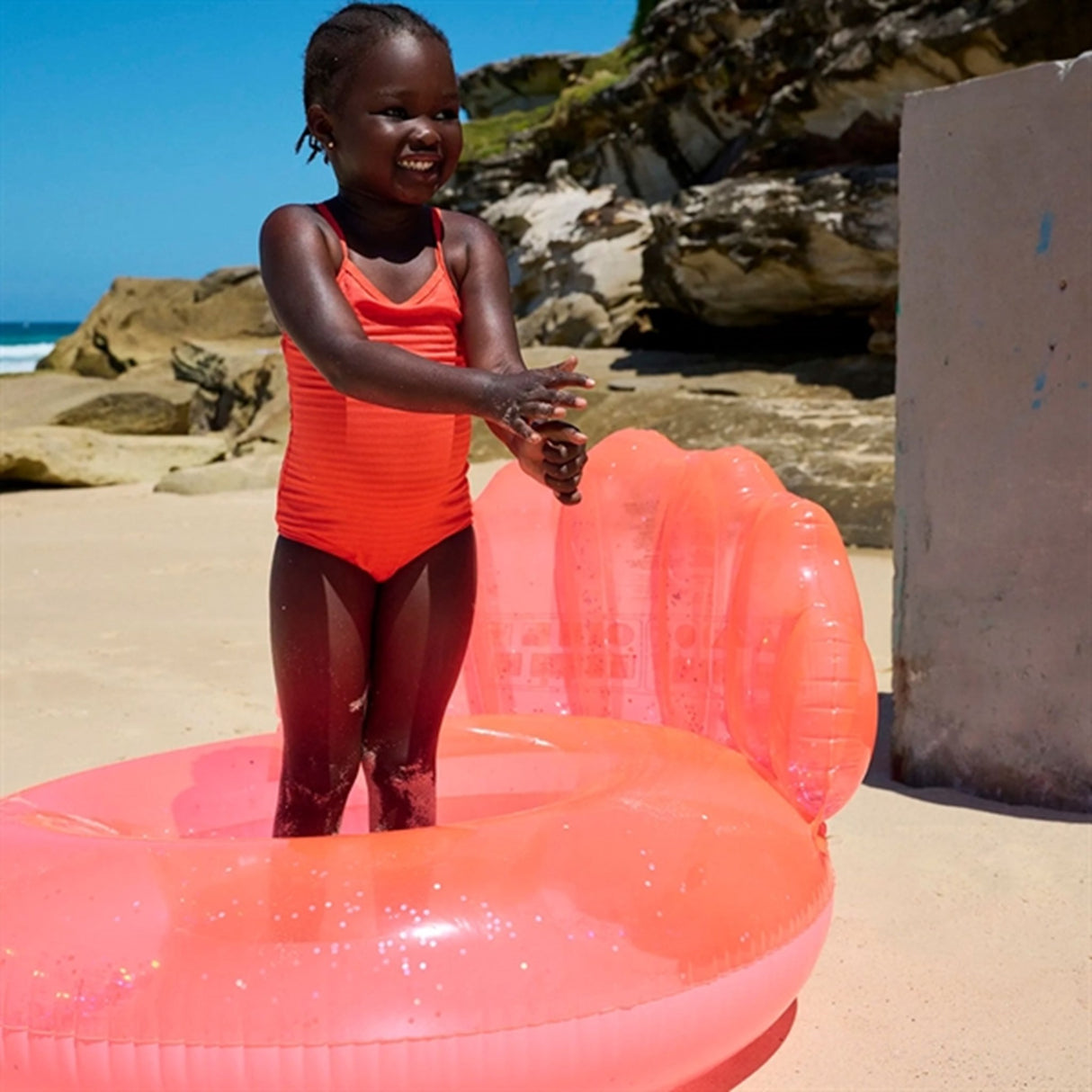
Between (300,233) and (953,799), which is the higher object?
(300,233)

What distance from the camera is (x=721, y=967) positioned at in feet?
5.93

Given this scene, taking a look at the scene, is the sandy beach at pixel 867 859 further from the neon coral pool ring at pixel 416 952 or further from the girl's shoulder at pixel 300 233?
the girl's shoulder at pixel 300 233

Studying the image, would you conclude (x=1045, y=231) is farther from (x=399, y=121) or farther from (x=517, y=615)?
(x=399, y=121)

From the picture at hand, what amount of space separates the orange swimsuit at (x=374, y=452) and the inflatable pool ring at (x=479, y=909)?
1.53 feet

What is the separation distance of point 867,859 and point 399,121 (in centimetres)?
188

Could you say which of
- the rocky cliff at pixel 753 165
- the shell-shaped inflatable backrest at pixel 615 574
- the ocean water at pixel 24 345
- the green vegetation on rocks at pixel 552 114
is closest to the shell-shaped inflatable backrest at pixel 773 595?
the shell-shaped inflatable backrest at pixel 615 574

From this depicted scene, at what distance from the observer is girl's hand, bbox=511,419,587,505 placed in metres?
1.68

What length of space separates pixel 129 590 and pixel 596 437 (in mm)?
3141

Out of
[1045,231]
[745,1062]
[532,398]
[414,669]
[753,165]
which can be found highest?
[753,165]

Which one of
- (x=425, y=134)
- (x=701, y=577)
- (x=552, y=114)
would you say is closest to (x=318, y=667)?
(x=425, y=134)

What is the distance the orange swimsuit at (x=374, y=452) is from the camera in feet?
6.70

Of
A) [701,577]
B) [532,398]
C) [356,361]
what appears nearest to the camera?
[532,398]

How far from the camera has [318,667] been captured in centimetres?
210

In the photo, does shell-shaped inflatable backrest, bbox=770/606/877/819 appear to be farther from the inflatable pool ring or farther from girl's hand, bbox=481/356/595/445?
girl's hand, bbox=481/356/595/445
